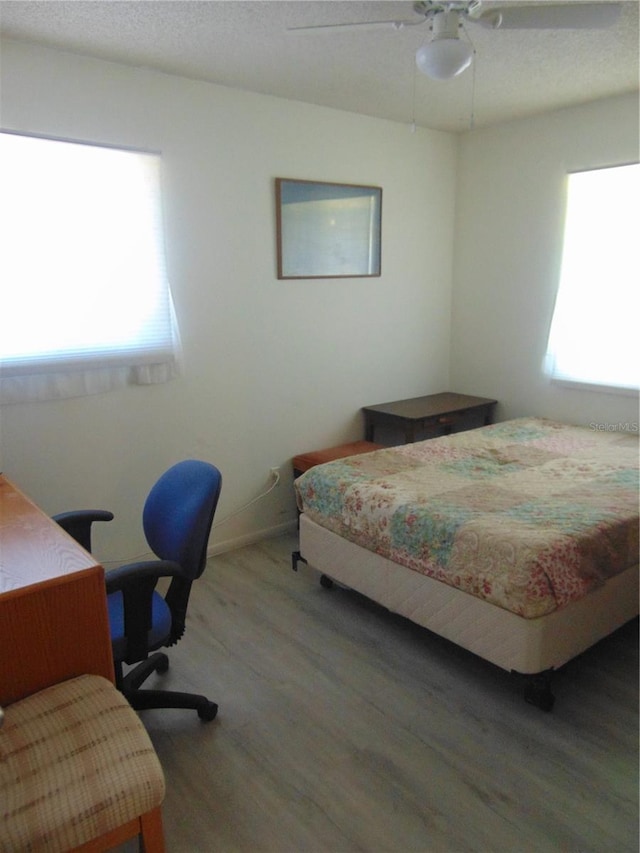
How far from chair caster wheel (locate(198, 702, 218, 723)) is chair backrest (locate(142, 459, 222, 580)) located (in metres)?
0.48

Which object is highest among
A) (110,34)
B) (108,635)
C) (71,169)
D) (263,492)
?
(110,34)

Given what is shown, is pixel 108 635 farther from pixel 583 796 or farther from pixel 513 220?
pixel 513 220

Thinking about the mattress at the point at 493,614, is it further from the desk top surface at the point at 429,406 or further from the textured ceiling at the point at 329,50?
the textured ceiling at the point at 329,50

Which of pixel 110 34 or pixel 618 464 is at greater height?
pixel 110 34

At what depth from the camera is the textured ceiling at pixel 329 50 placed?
2.28 meters

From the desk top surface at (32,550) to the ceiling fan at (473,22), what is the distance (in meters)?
1.83

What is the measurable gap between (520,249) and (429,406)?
122cm

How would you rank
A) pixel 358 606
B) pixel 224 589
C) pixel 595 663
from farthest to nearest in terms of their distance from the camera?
pixel 224 589, pixel 358 606, pixel 595 663

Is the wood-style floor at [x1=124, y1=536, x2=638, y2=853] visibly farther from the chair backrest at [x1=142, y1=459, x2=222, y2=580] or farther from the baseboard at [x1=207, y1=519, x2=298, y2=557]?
the baseboard at [x1=207, y1=519, x2=298, y2=557]

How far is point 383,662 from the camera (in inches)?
97.2

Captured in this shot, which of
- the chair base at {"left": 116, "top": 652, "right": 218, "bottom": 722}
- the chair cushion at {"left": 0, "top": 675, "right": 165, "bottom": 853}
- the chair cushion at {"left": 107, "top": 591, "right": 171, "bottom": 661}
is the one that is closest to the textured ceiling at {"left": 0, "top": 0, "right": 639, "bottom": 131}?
the chair cushion at {"left": 107, "top": 591, "right": 171, "bottom": 661}

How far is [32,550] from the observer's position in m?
1.75

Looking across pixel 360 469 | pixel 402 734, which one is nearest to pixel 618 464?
pixel 360 469

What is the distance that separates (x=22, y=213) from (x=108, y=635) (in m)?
1.93
